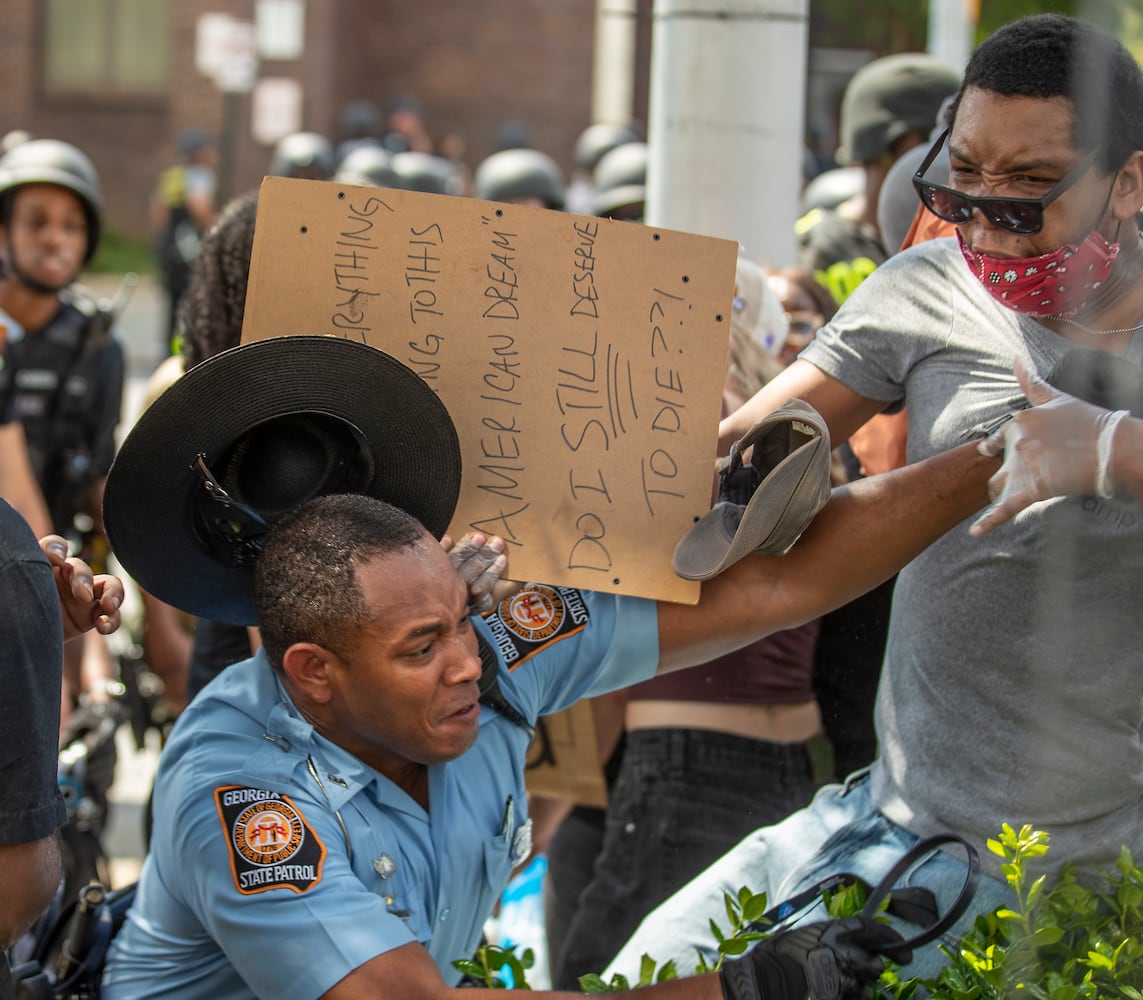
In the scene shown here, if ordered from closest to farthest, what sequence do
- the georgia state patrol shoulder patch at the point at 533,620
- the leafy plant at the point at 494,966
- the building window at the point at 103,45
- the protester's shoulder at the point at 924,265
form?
the leafy plant at the point at 494,966
the protester's shoulder at the point at 924,265
the georgia state patrol shoulder patch at the point at 533,620
the building window at the point at 103,45

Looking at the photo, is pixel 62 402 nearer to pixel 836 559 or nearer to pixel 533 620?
pixel 533 620

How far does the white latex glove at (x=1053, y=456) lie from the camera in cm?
198

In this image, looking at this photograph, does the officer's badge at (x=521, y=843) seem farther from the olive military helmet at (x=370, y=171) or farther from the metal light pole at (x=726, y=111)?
the olive military helmet at (x=370, y=171)

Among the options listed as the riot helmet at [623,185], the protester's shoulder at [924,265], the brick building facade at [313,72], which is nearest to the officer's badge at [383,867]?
the protester's shoulder at [924,265]

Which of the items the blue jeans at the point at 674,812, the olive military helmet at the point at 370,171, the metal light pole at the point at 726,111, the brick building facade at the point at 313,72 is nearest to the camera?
the blue jeans at the point at 674,812

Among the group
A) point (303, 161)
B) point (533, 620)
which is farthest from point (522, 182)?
point (533, 620)

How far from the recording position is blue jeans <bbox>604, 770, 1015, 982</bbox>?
2408 millimetres

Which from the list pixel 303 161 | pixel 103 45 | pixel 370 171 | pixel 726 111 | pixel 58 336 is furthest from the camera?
pixel 103 45

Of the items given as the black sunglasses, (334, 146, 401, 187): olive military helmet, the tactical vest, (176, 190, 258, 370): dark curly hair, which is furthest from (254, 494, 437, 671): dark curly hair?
(334, 146, 401, 187): olive military helmet

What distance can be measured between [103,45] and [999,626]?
78.1 ft

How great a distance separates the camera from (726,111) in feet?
14.3

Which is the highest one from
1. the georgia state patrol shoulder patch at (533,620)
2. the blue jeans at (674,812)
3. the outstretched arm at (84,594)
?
the outstretched arm at (84,594)

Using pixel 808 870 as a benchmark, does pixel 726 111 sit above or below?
above

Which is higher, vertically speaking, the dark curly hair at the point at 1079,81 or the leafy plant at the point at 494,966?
the dark curly hair at the point at 1079,81
